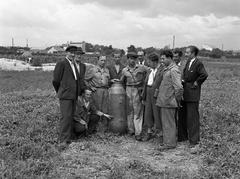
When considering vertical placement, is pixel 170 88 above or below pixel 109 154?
above

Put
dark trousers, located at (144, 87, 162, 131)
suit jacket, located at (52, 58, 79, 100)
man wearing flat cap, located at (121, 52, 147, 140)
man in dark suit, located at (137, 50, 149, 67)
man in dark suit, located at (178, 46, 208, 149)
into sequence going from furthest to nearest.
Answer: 1. man in dark suit, located at (137, 50, 149, 67)
2. man wearing flat cap, located at (121, 52, 147, 140)
3. dark trousers, located at (144, 87, 162, 131)
4. suit jacket, located at (52, 58, 79, 100)
5. man in dark suit, located at (178, 46, 208, 149)

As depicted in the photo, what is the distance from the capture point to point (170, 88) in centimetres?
525

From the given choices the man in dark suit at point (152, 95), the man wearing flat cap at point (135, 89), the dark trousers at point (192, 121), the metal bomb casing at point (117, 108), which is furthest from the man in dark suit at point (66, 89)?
the dark trousers at point (192, 121)

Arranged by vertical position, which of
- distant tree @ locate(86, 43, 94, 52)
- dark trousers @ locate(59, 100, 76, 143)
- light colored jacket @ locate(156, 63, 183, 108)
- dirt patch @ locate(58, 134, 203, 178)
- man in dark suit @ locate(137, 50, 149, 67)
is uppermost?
distant tree @ locate(86, 43, 94, 52)

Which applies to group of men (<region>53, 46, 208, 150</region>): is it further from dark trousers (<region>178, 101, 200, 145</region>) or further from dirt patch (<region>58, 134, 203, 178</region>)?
dirt patch (<region>58, 134, 203, 178</region>)

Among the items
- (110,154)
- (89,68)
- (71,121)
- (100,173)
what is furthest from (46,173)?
(89,68)

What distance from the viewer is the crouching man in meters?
5.88

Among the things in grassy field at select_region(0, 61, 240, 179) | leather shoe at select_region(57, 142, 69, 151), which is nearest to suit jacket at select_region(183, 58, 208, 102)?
grassy field at select_region(0, 61, 240, 179)

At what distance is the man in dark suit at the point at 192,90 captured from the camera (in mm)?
5270

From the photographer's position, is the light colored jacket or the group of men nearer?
the light colored jacket

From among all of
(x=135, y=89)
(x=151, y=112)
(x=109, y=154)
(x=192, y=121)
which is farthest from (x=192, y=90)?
(x=109, y=154)

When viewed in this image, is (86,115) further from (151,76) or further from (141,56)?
(141,56)

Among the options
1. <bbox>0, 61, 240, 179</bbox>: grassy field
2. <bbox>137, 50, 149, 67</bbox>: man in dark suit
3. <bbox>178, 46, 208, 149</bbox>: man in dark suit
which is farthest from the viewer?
<bbox>137, 50, 149, 67</bbox>: man in dark suit

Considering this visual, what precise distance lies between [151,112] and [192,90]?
1.01 meters
